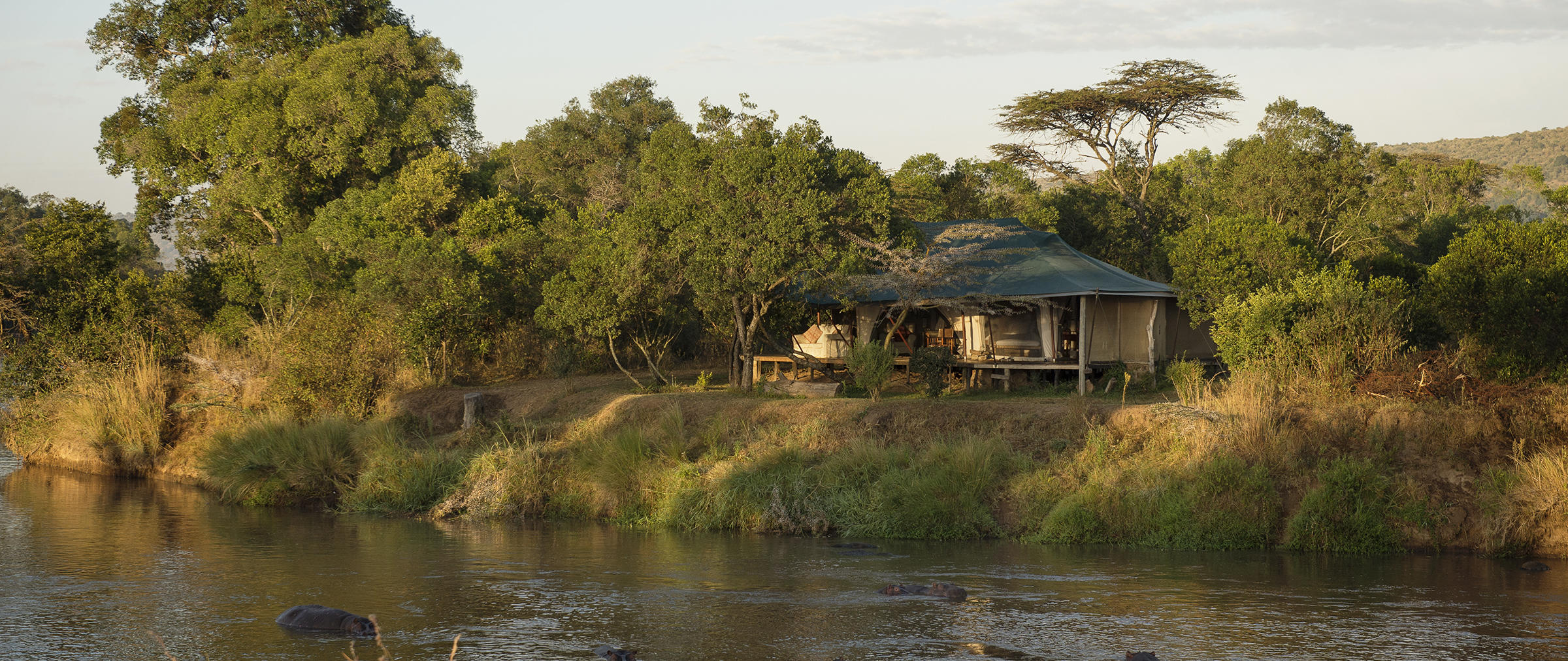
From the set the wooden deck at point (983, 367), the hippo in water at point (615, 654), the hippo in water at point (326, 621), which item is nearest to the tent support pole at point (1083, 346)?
the wooden deck at point (983, 367)

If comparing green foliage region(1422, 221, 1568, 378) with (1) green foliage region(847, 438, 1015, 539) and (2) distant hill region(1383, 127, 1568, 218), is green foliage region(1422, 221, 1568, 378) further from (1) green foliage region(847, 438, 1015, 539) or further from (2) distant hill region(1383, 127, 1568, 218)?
(2) distant hill region(1383, 127, 1568, 218)

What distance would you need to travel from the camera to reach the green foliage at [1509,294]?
17547mm

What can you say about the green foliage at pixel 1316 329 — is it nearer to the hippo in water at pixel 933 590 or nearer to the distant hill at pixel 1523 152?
the hippo in water at pixel 933 590

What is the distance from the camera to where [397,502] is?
18922 millimetres

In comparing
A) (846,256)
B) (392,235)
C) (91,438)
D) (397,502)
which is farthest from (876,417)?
(91,438)

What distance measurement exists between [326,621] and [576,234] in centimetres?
1538

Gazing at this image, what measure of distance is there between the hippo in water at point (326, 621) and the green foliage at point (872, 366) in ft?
33.4

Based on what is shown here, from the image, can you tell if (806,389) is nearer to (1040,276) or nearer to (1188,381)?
(1040,276)

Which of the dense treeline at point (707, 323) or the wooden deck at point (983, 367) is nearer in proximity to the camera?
the dense treeline at point (707, 323)

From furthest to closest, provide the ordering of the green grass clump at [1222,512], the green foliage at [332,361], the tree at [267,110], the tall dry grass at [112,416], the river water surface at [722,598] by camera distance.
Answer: the tree at [267,110] → the tall dry grass at [112,416] → the green foliage at [332,361] → the green grass clump at [1222,512] → the river water surface at [722,598]

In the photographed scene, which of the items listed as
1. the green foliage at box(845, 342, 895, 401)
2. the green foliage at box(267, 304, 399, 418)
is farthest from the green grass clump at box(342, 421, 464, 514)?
the green foliage at box(845, 342, 895, 401)

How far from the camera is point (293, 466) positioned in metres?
19.8

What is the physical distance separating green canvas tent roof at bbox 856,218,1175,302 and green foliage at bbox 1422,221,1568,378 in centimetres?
485

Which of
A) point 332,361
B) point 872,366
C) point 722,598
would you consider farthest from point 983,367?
point 332,361
